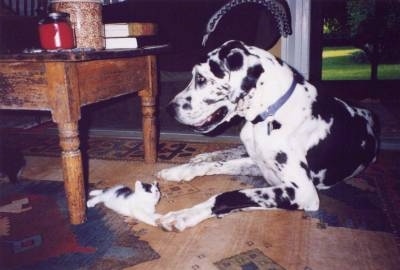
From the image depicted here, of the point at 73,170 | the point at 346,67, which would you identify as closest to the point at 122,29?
the point at 73,170

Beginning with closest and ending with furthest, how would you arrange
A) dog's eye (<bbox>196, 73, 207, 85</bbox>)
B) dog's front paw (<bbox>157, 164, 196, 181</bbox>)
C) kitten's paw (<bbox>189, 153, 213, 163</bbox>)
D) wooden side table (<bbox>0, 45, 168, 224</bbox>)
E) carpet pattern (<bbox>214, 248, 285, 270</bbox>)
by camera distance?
carpet pattern (<bbox>214, 248, 285, 270</bbox>)
wooden side table (<bbox>0, 45, 168, 224</bbox>)
dog's eye (<bbox>196, 73, 207, 85</bbox>)
dog's front paw (<bbox>157, 164, 196, 181</bbox>)
kitten's paw (<bbox>189, 153, 213, 163</bbox>)

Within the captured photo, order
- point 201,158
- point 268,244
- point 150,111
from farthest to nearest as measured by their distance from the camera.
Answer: point 201,158
point 150,111
point 268,244

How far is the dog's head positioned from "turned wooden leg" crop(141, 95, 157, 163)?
16.9 inches

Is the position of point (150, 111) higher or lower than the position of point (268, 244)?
higher

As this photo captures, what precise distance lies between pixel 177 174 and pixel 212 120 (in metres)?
0.53

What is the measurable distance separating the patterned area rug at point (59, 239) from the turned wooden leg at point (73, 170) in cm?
9

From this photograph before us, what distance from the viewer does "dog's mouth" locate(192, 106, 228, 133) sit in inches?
90.9

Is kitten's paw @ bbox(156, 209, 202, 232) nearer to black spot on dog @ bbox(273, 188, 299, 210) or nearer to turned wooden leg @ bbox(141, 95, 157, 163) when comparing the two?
black spot on dog @ bbox(273, 188, 299, 210)

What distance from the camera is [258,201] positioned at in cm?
212

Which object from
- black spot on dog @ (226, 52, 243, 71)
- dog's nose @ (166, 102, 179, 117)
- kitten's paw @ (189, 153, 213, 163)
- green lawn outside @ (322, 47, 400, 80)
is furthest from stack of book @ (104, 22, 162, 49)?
green lawn outside @ (322, 47, 400, 80)

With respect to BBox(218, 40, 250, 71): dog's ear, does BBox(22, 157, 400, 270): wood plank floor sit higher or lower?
lower

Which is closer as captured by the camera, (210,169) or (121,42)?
(121,42)

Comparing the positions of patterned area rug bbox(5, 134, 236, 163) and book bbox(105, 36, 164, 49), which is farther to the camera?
patterned area rug bbox(5, 134, 236, 163)

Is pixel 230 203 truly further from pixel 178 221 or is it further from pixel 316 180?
pixel 316 180
